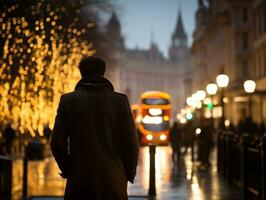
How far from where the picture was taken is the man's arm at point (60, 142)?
21.4 ft

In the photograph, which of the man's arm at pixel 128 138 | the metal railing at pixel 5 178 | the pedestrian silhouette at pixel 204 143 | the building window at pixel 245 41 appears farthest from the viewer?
the building window at pixel 245 41

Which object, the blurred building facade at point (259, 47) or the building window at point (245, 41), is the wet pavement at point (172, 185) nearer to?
the blurred building facade at point (259, 47)

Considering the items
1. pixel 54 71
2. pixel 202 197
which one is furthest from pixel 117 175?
pixel 54 71

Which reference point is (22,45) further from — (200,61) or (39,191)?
(200,61)

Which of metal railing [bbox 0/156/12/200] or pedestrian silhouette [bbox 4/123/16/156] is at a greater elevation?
pedestrian silhouette [bbox 4/123/16/156]

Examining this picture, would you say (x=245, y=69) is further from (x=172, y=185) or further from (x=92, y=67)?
(x=92, y=67)

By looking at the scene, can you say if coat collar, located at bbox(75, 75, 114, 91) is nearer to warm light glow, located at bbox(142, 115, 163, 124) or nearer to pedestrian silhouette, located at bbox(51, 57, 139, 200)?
pedestrian silhouette, located at bbox(51, 57, 139, 200)

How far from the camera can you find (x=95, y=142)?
6527 millimetres

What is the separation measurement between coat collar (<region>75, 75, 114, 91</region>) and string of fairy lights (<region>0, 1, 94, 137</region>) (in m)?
20.9

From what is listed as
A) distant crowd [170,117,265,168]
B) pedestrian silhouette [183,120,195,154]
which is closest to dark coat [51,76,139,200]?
distant crowd [170,117,265,168]

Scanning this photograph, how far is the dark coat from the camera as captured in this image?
6477mm

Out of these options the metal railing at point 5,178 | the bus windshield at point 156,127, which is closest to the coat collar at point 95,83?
the metal railing at point 5,178

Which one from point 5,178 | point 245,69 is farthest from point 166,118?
point 5,178

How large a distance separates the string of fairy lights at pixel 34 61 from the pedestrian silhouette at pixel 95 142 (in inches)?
826
